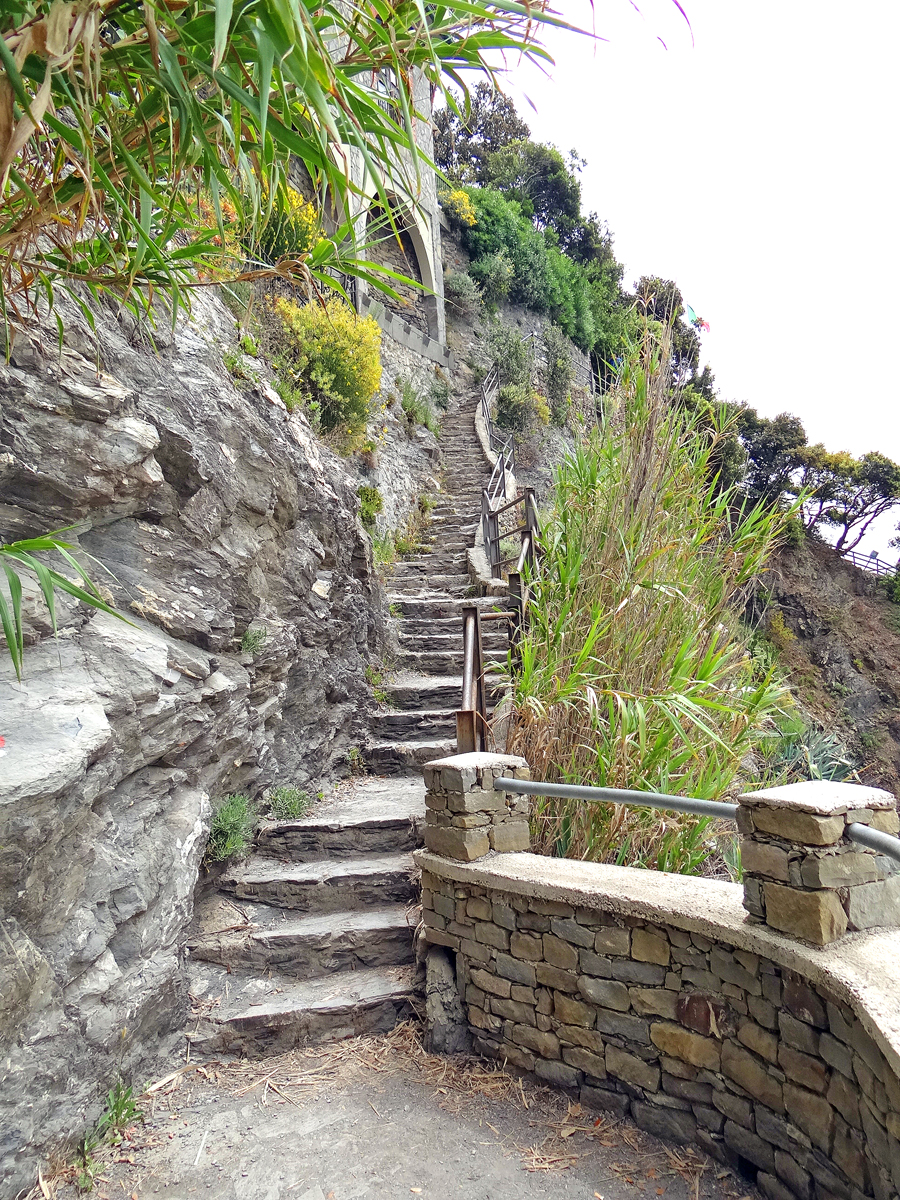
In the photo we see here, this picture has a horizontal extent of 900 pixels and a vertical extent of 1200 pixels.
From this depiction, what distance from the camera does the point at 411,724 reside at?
480 centimetres

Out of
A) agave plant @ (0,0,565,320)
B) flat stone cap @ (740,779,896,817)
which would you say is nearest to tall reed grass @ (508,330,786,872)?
flat stone cap @ (740,779,896,817)

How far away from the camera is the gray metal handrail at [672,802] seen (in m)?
1.44

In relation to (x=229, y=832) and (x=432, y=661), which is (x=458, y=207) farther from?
(x=229, y=832)

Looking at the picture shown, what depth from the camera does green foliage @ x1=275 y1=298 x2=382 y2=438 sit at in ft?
20.3

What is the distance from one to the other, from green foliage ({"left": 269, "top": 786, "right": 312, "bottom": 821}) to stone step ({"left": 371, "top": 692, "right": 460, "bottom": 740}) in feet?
3.32

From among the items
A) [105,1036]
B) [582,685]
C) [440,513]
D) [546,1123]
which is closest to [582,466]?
[582,685]

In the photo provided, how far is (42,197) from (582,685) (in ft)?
7.78

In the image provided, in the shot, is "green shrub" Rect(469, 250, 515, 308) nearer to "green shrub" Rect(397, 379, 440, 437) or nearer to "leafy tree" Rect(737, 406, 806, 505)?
"green shrub" Rect(397, 379, 440, 437)

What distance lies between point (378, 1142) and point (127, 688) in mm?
1858

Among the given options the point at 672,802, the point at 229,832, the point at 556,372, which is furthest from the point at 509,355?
the point at 672,802

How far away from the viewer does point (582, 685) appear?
280cm

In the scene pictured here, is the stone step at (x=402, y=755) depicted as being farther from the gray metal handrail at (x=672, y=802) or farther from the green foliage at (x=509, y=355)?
the green foliage at (x=509, y=355)

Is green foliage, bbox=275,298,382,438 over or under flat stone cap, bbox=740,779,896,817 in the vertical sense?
over

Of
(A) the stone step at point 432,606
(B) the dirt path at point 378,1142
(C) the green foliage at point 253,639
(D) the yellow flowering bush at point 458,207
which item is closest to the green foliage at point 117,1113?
(B) the dirt path at point 378,1142
